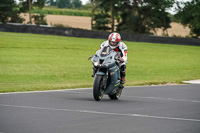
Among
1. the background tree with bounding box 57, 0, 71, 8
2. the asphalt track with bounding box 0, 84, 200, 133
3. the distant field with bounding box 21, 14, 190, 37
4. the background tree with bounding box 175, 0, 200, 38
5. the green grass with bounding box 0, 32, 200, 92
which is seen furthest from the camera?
the background tree with bounding box 57, 0, 71, 8

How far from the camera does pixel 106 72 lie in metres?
11.8

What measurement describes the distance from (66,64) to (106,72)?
44.2 ft

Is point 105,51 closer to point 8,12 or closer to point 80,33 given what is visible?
point 80,33

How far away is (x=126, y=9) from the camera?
71938 mm

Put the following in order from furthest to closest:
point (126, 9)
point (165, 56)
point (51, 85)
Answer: point (126, 9)
point (165, 56)
point (51, 85)

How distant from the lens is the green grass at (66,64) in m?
18.0

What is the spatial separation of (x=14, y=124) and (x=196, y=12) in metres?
54.4

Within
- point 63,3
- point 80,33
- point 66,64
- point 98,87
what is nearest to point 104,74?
point 98,87

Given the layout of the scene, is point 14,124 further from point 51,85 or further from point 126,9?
point 126,9

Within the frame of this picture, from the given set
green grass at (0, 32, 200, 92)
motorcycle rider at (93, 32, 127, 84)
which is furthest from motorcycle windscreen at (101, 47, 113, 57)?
green grass at (0, 32, 200, 92)

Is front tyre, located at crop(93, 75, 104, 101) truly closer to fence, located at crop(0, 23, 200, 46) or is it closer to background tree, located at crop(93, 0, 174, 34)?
fence, located at crop(0, 23, 200, 46)

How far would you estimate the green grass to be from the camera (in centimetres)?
1804

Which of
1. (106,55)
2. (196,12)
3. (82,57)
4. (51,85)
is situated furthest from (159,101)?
(196,12)

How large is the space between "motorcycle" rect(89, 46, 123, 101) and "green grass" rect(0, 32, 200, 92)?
3.62 meters
